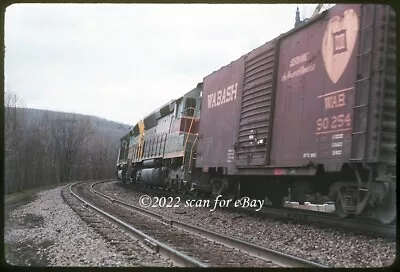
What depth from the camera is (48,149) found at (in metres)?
9.30

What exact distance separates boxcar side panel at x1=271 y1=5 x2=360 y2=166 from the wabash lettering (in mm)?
2191

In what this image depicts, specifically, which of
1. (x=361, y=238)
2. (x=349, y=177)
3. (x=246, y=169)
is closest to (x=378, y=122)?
(x=349, y=177)

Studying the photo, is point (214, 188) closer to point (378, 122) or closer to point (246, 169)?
point (246, 169)

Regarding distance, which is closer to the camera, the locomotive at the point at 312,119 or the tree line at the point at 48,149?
the tree line at the point at 48,149

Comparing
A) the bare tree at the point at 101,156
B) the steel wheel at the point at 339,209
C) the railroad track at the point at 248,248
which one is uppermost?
the bare tree at the point at 101,156

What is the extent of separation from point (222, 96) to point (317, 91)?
4358mm

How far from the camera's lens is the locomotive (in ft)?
18.6

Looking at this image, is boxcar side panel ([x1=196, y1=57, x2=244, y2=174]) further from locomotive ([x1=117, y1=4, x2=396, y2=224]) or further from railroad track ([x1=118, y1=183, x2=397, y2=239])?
railroad track ([x1=118, y1=183, x2=397, y2=239])

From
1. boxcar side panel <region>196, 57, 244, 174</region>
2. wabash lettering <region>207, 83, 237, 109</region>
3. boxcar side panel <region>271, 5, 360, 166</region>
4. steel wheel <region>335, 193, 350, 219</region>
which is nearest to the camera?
boxcar side panel <region>271, 5, 360, 166</region>

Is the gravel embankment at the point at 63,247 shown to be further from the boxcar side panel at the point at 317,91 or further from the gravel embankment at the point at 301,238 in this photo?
the boxcar side panel at the point at 317,91

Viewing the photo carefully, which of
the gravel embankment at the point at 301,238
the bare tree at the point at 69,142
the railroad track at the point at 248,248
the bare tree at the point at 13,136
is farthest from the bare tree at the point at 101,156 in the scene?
the bare tree at the point at 13,136

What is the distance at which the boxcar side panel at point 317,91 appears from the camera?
20.6ft

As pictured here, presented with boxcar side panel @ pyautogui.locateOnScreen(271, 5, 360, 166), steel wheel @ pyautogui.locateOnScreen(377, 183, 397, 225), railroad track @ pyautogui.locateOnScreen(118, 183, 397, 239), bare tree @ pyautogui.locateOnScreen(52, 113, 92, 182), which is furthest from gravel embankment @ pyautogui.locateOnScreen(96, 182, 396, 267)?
bare tree @ pyautogui.locateOnScreen(52, 113, 92, 182)

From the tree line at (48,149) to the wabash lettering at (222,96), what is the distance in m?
3.25
